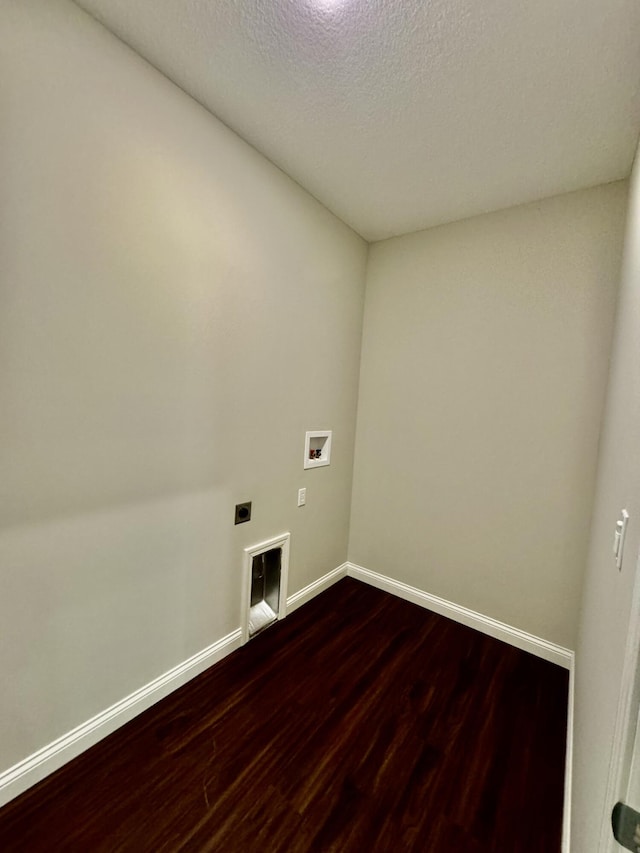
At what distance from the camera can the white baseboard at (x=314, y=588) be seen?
2365mm

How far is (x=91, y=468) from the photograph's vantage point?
134 centimetres

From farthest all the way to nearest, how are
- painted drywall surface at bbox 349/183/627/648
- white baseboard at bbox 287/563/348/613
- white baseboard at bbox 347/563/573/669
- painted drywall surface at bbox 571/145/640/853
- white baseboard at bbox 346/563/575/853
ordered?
white baseboard at bbox 287/563/348/613 → white baseboard at bbox 347/563/573/669 → painted drywall surface at bbox 349/183/627/648 → white baseboard at bbox 346/563/575/853 → painted drywall surface at bbox 571/145/640/853

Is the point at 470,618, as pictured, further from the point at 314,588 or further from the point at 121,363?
the point at 121,363

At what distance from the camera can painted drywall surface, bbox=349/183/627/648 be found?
1924 mm

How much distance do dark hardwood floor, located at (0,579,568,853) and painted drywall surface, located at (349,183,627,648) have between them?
0.59 m

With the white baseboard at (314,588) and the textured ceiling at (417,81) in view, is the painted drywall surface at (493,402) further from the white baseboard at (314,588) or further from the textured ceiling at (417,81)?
the textured ceiling at (417,81)

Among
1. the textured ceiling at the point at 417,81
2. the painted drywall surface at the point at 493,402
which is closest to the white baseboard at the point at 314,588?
the painted drywall surface at the point at 493,402

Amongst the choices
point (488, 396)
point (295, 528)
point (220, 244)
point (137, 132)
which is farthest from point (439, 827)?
point (137, 132)

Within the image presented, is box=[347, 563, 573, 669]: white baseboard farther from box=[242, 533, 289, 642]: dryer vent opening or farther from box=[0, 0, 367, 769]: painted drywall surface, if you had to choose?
box=[0, 0, 367, 769]: painted drywall surface

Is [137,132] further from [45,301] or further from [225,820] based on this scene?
[225,820]

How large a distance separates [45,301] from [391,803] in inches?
84.2

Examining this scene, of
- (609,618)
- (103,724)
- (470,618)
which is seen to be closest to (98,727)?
(103,724)

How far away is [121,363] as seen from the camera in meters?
1.39

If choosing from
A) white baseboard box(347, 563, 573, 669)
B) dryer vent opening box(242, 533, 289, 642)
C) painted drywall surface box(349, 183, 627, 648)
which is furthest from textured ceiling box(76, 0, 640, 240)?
white baseboard box(347, 563, 573, 669)
